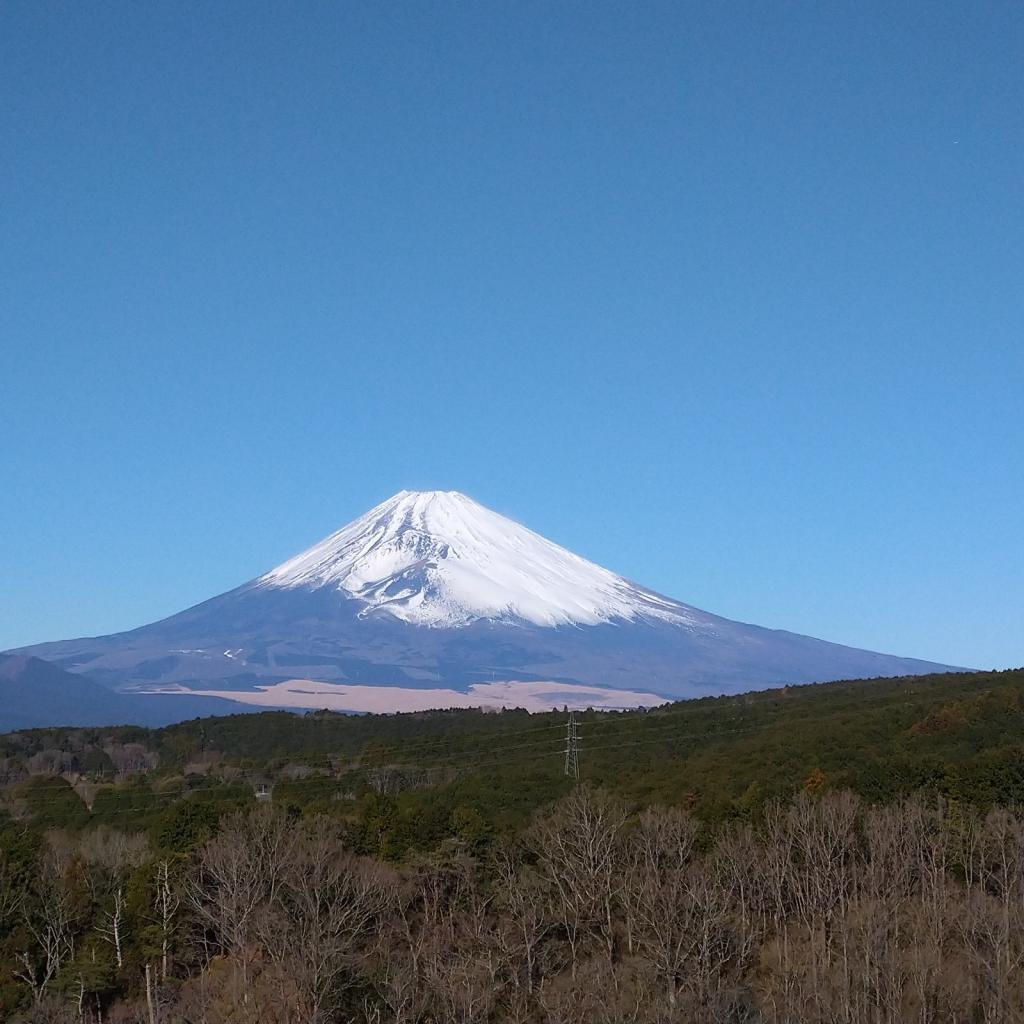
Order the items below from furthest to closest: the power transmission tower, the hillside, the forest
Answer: the power transmission tower
the hillside
the forest

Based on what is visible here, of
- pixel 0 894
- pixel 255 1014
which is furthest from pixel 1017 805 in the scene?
pixel 0 894

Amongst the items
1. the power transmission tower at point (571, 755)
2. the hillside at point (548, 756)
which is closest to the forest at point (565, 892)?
the hillside at point (548, 756)

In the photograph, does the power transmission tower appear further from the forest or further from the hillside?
the forest

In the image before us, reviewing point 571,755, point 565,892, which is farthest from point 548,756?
point 565,892

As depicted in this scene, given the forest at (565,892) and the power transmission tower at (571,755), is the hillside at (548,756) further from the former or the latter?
the power transmission tower at (571,755)

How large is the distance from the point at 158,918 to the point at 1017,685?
37110mm

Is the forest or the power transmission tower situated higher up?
the power transmission tower

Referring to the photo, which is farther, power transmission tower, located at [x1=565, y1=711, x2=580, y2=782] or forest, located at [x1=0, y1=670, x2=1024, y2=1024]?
power transmission tower, located at [x1=565, y1=711, x2=580, y2=782]

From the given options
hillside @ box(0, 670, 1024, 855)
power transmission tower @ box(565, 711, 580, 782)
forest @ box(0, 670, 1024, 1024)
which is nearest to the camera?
forest @ box(0, 670, 1024, 1024)

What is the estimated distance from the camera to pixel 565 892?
39562 mm

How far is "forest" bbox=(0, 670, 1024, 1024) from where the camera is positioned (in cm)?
3116

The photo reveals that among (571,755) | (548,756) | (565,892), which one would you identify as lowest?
(565,892)

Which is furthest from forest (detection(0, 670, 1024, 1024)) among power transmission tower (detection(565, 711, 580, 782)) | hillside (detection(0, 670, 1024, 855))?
power transmission tower (detection(565, 711, 580, 782))

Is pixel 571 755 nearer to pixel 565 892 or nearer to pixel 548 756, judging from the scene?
pixel 548 756
